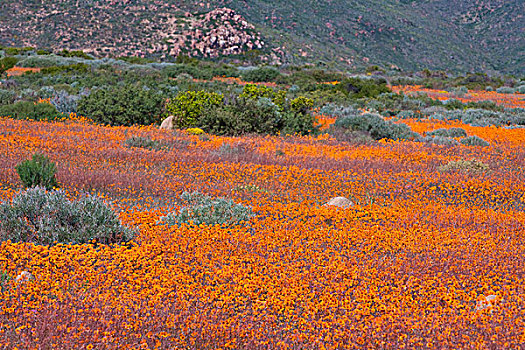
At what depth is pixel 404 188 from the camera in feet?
34.6

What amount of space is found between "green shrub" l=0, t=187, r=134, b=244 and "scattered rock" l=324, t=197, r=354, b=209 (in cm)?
359

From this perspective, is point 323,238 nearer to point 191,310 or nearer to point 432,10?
point 191,310

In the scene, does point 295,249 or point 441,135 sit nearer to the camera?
point 295,249

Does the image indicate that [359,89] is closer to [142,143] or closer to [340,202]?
[142,143]

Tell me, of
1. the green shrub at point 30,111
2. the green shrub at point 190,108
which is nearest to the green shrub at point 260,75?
the green shrub at point 190,108

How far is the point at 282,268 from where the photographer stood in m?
5.93

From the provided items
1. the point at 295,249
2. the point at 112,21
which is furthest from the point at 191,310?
the point at 112,21

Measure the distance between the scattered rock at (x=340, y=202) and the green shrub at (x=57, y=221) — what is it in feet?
11.8

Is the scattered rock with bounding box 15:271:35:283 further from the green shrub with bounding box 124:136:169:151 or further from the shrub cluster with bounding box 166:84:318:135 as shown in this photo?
the shrub cluster with bounding box 166:84:318:135

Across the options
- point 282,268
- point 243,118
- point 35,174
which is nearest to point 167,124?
point 243,118

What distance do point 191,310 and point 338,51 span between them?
68848 millimetres

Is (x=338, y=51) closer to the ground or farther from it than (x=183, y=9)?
closer to the ground

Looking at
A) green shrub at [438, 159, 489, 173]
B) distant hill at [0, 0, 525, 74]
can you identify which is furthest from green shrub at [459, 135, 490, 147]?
distant hill at [0, 0, 525, 74]

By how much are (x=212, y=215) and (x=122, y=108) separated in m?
12.1
